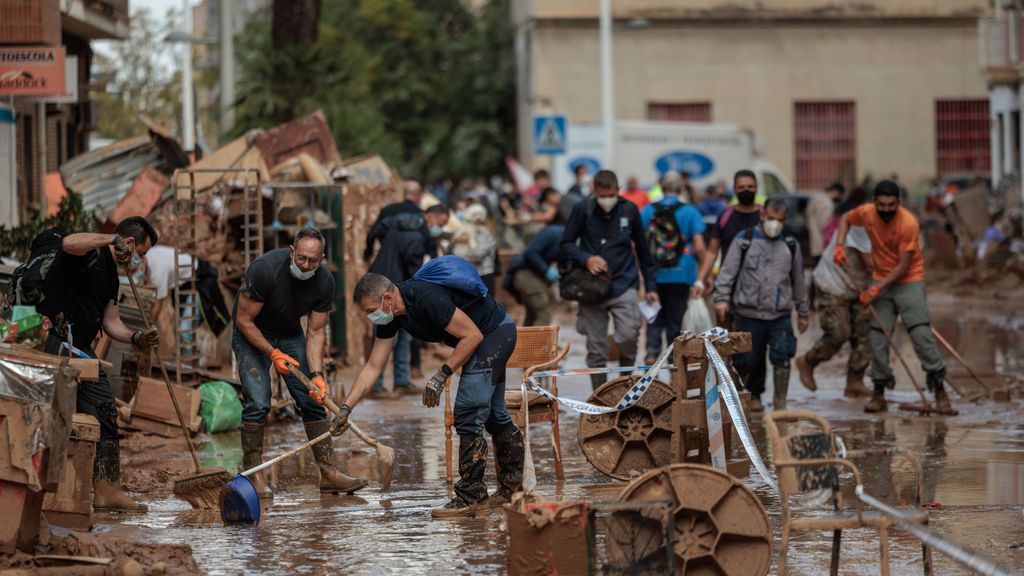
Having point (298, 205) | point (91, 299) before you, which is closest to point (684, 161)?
point (298, 205)

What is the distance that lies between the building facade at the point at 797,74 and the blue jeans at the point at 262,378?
31.5 m

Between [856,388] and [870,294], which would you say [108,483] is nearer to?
[870,294]

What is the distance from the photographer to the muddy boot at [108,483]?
9.63 metres

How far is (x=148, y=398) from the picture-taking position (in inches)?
493

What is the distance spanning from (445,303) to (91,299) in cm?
208

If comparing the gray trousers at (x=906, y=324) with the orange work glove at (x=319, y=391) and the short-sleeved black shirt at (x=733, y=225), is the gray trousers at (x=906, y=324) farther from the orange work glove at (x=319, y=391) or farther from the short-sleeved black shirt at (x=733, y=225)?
the orange work glove at (x=319, y=391)

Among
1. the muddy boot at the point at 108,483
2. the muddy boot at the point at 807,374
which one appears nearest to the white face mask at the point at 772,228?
the muddy boot at the point at 807,374

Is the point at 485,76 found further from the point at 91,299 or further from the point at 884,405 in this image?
the point at 91,299

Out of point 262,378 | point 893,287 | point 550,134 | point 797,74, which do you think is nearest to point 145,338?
point 262,378

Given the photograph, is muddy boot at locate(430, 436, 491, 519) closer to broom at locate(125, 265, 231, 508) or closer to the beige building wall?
broom at locate(125, 265, 231, 508)

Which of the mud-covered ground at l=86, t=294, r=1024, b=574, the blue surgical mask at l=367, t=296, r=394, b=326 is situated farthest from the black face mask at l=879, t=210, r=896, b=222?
the blue surgical mask at l=367, t=296, r=394, b=326

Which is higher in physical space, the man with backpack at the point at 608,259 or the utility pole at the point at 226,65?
the utility pole at the point at 226,65

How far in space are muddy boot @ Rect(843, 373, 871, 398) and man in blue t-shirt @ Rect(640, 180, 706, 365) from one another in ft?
4.99

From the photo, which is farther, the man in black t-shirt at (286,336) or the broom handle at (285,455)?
the man in black t-shirt at (286,336)
